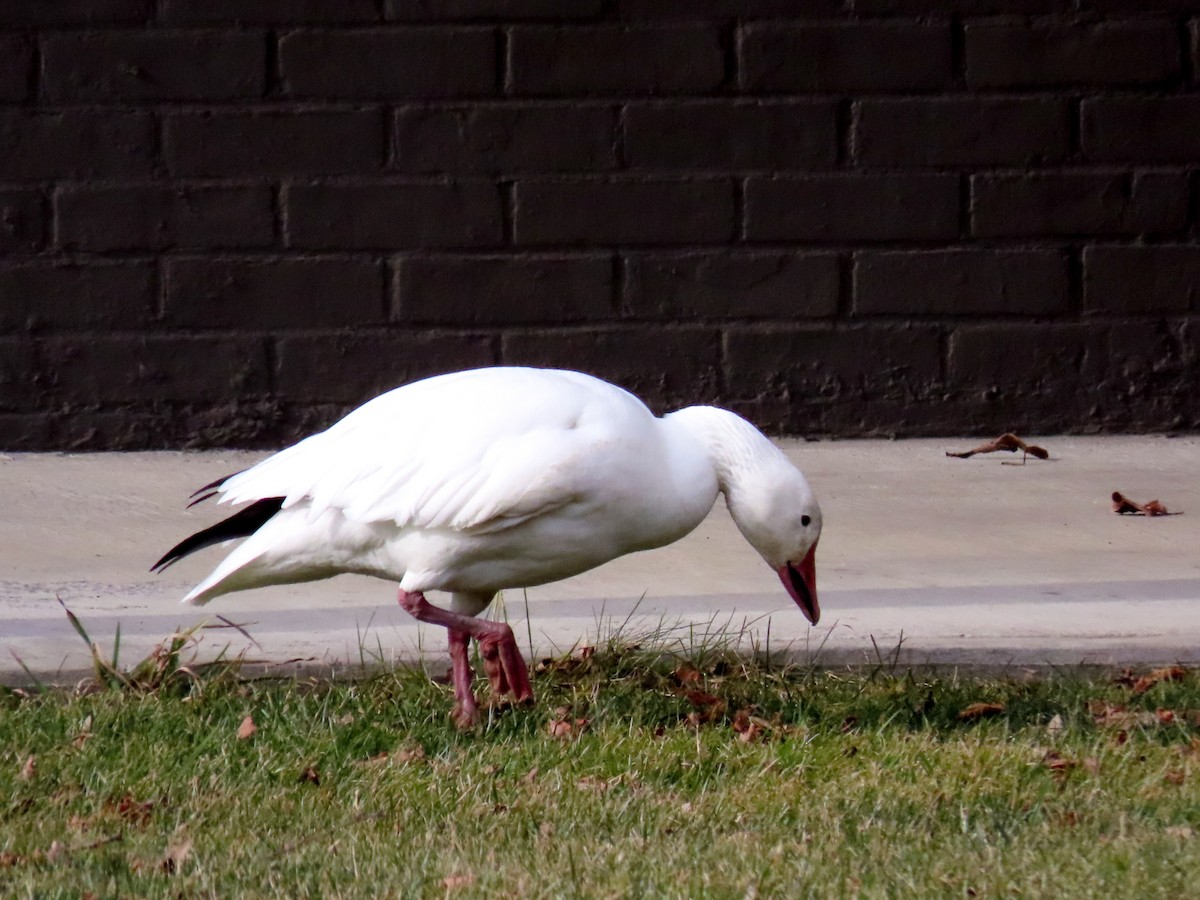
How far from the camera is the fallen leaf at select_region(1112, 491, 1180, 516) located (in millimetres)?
6008

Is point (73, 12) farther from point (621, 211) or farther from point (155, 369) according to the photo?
point (621, 211)

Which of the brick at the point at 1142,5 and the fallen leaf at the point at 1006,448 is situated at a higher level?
the brick at the point at 1142,5

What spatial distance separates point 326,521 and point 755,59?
360cm

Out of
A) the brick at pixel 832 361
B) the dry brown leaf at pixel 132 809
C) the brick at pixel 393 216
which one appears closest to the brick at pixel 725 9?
the brick at pixel 393 216

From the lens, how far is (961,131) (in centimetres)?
711

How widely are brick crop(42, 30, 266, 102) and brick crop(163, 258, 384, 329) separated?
62cm

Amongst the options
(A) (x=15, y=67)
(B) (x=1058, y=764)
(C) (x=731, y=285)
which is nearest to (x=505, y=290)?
(C) (x=731, y=285)

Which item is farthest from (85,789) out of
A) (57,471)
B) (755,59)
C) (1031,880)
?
(755,59)

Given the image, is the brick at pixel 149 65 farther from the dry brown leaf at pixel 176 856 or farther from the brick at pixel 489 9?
the dry brown leaf at pixel 176 856

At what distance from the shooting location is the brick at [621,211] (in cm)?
703

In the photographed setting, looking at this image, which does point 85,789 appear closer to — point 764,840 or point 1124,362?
point 764,840

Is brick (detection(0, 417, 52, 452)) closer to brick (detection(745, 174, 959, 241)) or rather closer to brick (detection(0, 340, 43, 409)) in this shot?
brick (detection(0, 340, 43, 409))

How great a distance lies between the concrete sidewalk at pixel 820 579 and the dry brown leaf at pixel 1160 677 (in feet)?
0.34

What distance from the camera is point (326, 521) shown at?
4020 mm
